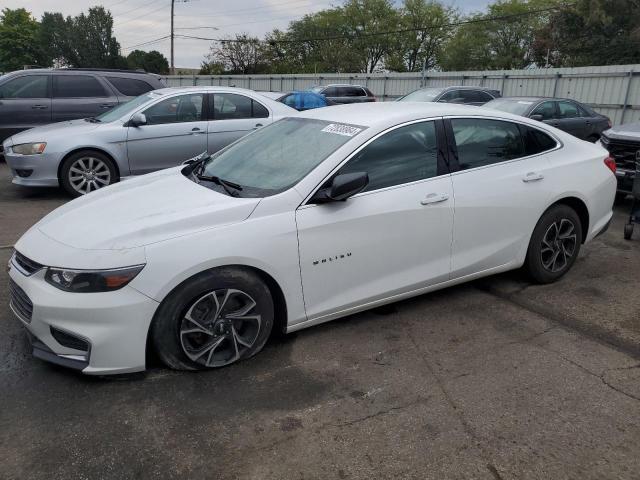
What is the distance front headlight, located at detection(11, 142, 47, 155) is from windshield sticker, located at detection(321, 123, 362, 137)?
17.1ft

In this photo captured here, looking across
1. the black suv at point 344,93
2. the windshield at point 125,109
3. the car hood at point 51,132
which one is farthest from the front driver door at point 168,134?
the black suv at point 344,93

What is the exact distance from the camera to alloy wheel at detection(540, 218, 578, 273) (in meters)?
4.54

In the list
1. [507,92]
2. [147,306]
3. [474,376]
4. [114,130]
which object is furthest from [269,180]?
[507,92]

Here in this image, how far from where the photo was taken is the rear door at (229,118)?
8.12m

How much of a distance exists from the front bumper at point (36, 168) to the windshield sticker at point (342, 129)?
5113 millimetres

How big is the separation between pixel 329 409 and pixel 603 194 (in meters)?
3.37

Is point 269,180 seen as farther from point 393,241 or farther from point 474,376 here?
point 474,376

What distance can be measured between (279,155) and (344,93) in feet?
65.1

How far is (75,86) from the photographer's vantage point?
10.4 meters

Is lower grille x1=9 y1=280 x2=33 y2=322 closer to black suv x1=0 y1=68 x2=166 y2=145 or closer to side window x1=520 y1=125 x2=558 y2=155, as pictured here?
side window x1=520 y1=125 x2=558 y2=155

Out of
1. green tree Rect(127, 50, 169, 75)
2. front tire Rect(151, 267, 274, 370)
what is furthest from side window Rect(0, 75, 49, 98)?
green tree Rect(127, 50, 169, 75)

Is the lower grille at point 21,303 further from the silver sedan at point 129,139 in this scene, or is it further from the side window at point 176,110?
the side window at point 176,110

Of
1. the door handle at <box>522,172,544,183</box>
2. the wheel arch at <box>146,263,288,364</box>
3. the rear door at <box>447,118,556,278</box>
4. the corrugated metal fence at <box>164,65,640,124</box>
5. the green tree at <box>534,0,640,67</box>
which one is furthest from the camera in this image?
the green tree at <box>534,0,640,67</box>

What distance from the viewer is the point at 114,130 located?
7.59 metres
